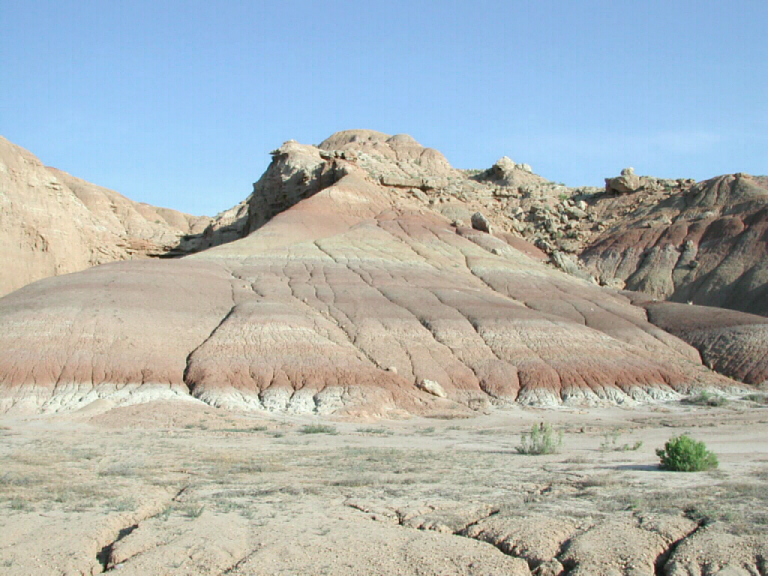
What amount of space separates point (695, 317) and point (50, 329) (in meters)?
36.4

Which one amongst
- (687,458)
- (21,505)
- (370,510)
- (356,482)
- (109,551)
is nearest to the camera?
(109,551)

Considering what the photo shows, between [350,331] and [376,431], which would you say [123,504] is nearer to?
[376,431]

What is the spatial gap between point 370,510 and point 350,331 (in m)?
26.5

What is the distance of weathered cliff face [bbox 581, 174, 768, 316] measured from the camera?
66.3m

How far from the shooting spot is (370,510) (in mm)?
12258

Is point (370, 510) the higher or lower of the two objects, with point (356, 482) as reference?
higher

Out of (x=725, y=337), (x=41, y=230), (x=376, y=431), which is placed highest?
(x=41, y=230)

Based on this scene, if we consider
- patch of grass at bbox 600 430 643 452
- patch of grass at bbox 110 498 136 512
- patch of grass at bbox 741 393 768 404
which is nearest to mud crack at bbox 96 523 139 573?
patch of grass at bbox 110 498 136 512

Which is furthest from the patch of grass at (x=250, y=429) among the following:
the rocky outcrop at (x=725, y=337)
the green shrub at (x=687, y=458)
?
the rocky outcrop at (x=725, y=337)

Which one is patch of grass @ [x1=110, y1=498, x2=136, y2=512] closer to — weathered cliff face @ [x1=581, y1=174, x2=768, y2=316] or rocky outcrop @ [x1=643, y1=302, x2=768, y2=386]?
rocky outcrop @ [x1=643, y1=302, x2=768, y2=386]

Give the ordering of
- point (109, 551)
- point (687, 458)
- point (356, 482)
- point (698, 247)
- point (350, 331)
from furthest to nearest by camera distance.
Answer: point (698, 247)
point (350, 331)
point (687, 458)
point (356, 482)
point (109, 551)

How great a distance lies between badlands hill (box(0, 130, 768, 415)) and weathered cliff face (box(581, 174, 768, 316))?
13779 millimetres

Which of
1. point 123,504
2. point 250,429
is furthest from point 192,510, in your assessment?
point 250,429

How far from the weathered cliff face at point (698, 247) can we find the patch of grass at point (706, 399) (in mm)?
28046
